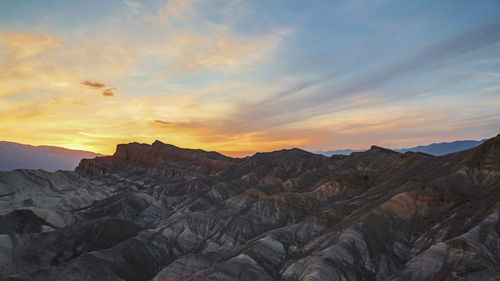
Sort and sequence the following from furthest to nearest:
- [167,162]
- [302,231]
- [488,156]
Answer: [167,162] < [488,156] < [302,231]

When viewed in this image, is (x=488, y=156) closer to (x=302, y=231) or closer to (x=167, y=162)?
(x=302, y=231)

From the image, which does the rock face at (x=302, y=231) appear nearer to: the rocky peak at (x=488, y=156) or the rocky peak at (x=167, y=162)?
the rocky peak at (x=488, y=156)

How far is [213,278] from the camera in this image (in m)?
45.9

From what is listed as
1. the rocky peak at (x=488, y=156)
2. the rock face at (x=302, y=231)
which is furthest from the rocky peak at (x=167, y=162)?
the rocky peak at (x=488, y=156)

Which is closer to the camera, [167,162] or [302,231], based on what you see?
[302,231]

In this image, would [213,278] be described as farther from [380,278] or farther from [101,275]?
[380,278]

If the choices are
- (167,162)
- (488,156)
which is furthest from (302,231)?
(167,162)

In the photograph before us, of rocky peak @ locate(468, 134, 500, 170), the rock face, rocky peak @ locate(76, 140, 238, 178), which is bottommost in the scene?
the rock face

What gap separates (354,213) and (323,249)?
15.2 m

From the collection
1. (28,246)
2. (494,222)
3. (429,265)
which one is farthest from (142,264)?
(494,222)

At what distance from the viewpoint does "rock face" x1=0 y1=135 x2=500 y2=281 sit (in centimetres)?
4738

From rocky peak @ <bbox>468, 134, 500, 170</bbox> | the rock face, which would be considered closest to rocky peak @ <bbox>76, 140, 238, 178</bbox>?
the rock face

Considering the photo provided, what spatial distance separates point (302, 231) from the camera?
65562mm

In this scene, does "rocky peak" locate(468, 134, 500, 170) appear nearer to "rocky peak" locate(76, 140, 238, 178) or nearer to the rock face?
the rock face
